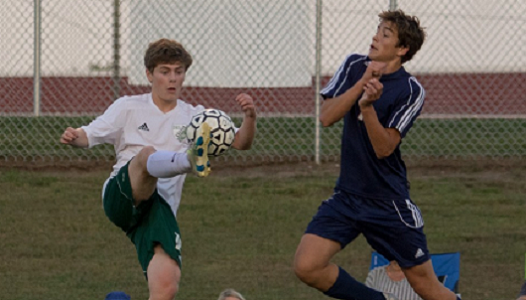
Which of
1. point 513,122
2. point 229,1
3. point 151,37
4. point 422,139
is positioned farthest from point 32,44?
point 513,122

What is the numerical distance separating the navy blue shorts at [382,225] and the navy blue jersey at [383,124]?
2.1 inches

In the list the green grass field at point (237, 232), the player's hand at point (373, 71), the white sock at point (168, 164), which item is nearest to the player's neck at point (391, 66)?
the player's hand at point (373, 71)

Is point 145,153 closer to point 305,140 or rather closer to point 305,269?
point 305,269

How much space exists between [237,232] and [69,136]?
12.7 feet

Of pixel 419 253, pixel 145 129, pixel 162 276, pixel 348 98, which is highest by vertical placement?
pixel 348 98

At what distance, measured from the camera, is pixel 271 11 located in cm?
1071

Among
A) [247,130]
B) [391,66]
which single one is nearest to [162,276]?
[247,130]

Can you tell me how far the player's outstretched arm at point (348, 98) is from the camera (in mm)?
5168

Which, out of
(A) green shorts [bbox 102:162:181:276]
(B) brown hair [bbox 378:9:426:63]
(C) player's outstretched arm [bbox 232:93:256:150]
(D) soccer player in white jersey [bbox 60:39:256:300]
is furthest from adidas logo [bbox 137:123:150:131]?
(B) brown hair [bbox 378:9:426:63]

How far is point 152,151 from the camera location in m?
5.30

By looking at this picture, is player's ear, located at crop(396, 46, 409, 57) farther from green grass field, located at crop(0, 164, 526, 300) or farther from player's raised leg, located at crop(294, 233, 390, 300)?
green grass field, located at crop(0, 164, 526, 300)

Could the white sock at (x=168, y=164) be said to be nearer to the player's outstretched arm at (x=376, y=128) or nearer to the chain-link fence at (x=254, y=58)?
the player's outstretched arm at (x=376, y=128)

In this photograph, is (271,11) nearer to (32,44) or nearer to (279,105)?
(279,105)

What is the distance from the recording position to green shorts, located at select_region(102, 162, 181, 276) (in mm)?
5477
